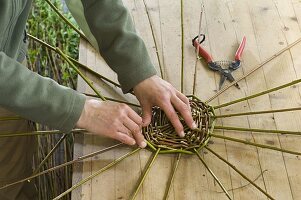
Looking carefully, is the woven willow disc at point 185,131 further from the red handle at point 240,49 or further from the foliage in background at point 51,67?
the foliage in background at point 51,67

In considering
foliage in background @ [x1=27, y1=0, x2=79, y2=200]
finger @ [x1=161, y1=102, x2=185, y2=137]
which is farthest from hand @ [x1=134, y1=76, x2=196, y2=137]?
foliage in background @ [x1=27, y1=0, x2=79, y2=200]

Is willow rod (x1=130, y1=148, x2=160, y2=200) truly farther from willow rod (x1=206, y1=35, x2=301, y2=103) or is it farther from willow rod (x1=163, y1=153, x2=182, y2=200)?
willow rod (x1=206, y1=35, x2=301, y2=103)

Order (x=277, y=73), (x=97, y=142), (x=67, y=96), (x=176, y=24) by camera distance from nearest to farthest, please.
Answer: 1. (x=67, y=96)
2. (x=97, y=142)
3. (x=277, y=73)
4. (x=176, y=24)

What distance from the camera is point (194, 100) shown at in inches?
45.3

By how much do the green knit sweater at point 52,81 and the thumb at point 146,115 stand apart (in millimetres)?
58

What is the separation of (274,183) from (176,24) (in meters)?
0.52

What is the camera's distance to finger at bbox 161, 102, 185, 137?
1069 mm

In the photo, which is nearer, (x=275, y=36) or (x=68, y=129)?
(x=68, y=129)

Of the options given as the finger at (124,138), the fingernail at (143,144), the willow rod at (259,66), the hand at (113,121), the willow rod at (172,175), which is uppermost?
the willow rod at (259,66)

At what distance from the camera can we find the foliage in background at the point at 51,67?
1474 mm

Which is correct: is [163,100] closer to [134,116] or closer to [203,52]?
[134,116]

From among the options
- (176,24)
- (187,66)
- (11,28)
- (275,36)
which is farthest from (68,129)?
(275,36)

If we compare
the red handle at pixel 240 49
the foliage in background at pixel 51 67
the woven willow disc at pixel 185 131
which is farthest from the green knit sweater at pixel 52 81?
the foliage in background at pixel 51 67

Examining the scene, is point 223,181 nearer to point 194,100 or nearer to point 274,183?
point 274,183
